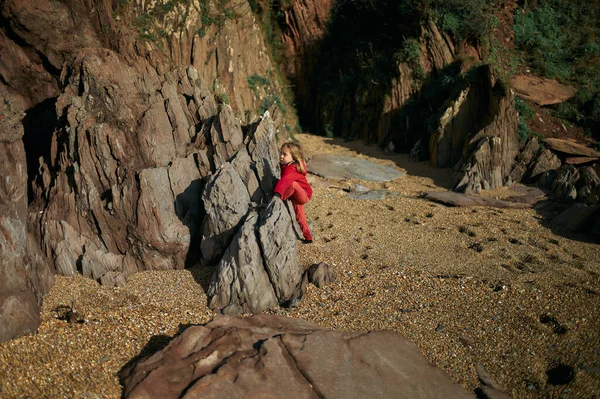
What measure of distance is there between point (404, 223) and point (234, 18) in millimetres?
8429

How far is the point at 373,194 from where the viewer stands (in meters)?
11.4

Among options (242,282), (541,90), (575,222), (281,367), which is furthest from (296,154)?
(541,90)

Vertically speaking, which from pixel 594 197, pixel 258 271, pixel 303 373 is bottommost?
pixel 303 373

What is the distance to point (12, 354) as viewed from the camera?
521cm

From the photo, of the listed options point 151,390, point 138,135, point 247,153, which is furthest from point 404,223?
point 151,390

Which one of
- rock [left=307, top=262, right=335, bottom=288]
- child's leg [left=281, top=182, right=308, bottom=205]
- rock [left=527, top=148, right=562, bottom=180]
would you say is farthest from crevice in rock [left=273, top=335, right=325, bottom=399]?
rock [left=527, top=148, right=562, bottom=180]

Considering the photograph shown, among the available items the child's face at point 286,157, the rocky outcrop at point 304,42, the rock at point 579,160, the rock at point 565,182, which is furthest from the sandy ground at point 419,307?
the rocky outcrop at point 304,42

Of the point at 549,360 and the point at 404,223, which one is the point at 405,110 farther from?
the point at 549,360

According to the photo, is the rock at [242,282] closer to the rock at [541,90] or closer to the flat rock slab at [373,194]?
the flat rock slab at [373,194]

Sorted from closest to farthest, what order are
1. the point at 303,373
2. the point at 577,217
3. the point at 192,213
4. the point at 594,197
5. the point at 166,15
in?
the point at 303,373 < the point at 192,213 < the point at 577,217 < the point at 594,197 < the point at 166,15

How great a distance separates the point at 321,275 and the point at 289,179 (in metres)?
1.66

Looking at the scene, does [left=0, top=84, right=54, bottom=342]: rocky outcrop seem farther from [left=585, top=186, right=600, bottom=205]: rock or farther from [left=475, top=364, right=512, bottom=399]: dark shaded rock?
[left=585, top=186, right=600, bottom=205]: rock

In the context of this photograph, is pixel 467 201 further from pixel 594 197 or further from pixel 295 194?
pixel 295 194

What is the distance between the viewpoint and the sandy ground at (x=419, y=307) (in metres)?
5.31
